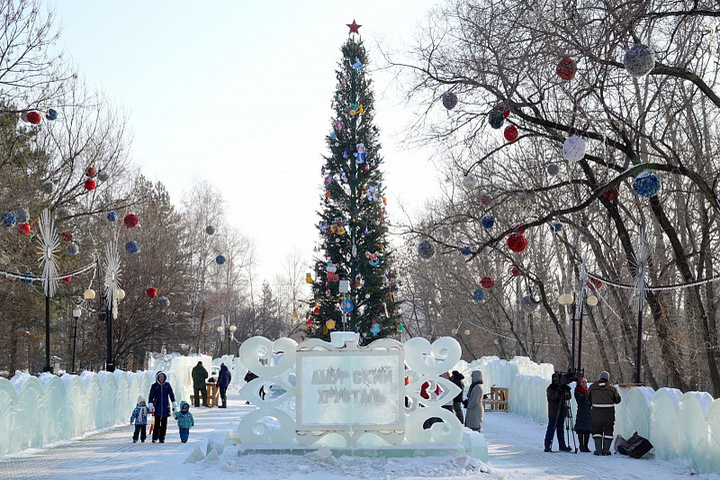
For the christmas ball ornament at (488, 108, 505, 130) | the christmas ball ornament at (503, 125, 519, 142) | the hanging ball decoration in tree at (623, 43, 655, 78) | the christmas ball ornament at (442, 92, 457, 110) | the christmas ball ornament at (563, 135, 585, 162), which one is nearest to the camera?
the hanging ball decoration in tree at (623, 43, 655, 78)

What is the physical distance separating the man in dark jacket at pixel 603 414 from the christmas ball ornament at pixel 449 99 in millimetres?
5669

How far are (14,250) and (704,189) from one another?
1031 inches

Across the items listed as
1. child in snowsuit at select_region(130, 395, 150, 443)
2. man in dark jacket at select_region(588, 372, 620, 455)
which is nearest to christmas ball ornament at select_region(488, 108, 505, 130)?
man in dark jacket at select_region(588, 372, 620, 455)

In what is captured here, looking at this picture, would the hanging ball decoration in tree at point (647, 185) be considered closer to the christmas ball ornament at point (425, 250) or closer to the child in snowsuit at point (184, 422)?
the christmas ball ornament at point (425, 250)

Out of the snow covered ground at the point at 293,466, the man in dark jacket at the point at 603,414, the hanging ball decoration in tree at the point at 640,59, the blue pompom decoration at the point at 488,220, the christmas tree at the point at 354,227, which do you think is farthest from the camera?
the christmas tree at the point at 354,227

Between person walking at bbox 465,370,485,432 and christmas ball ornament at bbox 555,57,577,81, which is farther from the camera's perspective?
person walking at bbox 465,370,485,432

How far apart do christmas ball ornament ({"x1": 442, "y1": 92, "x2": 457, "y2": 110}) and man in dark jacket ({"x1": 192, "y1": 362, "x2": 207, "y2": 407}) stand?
15.3 m

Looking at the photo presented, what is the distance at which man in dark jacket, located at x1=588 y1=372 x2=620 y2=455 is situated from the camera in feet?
48.2

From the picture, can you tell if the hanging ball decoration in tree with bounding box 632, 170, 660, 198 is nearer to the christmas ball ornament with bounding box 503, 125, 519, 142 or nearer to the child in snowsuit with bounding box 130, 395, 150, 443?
the christmas ball ornament with bounding box 503, 125, 519, 142

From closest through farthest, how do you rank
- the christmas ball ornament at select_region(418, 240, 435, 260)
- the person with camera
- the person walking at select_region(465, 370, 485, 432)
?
the person with camera
the person walking at select_region(465, 370, 485, 432)
the christmas ball ornament at select_region(418, 240, 435, 260)

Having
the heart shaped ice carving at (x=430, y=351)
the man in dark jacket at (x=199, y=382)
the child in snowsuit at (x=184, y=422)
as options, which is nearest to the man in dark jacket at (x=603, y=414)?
the heart shaped ice carving at (x=430, y=351)

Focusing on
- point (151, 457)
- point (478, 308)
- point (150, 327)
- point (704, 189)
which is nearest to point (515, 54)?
point (704, 189)

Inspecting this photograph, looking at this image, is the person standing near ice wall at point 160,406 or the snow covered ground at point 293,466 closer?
the snow covered ground at point 293,466

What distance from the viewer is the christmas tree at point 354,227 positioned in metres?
33.5
